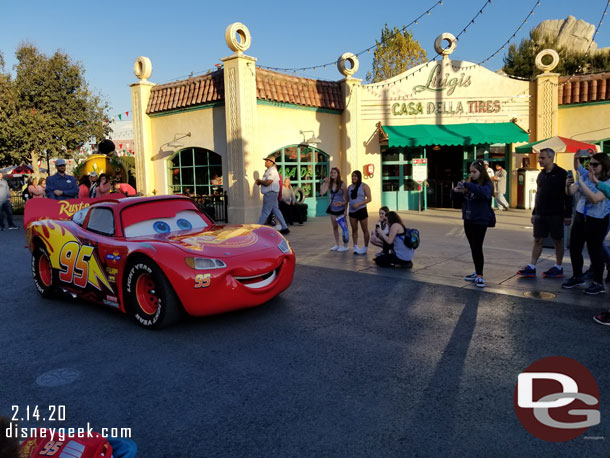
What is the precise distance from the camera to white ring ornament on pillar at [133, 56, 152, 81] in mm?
16547

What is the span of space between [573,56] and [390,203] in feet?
96.6

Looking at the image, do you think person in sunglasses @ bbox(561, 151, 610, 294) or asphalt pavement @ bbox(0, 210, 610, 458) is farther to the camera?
person in sunglasses @ bbox(561, 151, 610, 294)

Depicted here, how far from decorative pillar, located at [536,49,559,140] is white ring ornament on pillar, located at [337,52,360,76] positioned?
621 cm

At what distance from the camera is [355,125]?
17.0 metres

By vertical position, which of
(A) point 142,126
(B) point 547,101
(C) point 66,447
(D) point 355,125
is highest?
(B) point 547,101

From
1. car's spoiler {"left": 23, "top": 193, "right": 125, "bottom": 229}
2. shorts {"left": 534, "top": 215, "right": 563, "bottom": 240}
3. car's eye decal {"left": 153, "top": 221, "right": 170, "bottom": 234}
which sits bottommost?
shorts {"left": 534, "top": 215, "right": 563, "bottom": 240}

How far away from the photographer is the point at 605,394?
3.28 meters

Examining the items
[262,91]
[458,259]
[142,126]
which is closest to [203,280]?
[458,259]

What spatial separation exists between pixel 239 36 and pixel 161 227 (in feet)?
32.5

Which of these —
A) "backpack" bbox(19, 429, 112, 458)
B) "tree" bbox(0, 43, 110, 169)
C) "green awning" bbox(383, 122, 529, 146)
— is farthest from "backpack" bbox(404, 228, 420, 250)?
"tree" bbox(0, 43, 110, 169)

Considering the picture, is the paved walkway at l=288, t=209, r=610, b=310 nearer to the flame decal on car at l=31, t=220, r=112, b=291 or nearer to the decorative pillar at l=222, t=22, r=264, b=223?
the decorative pillar at l=222, t=22, r=264, b=223

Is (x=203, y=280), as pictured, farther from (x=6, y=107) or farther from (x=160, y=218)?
(x=6, y=107)

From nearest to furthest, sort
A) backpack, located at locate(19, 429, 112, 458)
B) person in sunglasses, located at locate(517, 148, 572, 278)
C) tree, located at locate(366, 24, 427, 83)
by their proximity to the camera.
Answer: backpack, located at locate(19, 429, 112, 458) < person in sunglasses, located at locate(517, 148, 572, 278) < tree, located at locate(366, 24, 427, 83)

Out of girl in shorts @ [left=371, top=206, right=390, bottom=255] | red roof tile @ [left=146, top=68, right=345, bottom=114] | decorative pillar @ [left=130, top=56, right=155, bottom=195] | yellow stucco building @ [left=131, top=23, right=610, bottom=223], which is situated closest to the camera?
girl in shorts @ [left=371, top=206, right=390, bottom=255]
